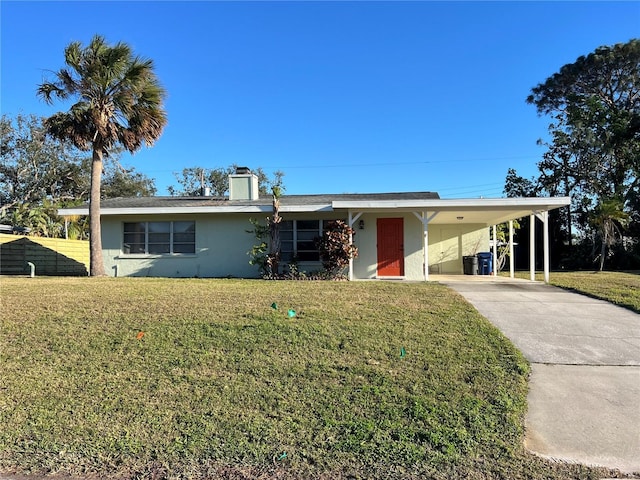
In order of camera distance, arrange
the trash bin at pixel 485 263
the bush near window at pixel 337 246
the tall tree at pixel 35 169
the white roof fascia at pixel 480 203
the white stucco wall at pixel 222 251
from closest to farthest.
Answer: the white roof fascia at pixel 480 203
the bush near window at pixel 337 246
the white stucco wall at pixel 222 251
the trash bin at pixel 485 263
the tall tree at pixel 35 169

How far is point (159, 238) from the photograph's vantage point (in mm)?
A: 15391

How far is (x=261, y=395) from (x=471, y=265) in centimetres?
1411

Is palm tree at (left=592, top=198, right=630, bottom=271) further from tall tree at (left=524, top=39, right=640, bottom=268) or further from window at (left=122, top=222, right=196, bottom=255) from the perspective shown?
window at (left=122, top=222, right=196, bottom=255)

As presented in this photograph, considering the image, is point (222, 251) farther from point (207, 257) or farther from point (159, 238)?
point (159, 238)

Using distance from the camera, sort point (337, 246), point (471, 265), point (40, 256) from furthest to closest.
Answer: point (40, 256), point (471, 265), point (337, 246)

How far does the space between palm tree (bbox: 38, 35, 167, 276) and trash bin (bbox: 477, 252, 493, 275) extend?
12285mm

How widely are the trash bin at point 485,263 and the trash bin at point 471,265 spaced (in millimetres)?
165

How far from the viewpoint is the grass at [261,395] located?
3203 millimetres

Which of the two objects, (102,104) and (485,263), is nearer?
(102,104)

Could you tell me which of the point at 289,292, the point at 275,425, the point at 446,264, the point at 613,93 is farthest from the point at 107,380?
the point at 613,93

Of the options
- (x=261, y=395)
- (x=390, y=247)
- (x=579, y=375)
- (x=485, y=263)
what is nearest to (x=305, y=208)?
(x=390, y=247)

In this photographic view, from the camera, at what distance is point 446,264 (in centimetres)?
1827

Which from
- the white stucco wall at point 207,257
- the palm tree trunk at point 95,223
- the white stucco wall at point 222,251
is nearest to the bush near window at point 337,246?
the white stucco wall at point 222,251

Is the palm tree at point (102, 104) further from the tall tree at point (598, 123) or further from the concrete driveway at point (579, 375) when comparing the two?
the tall tree at point (598, 123)
